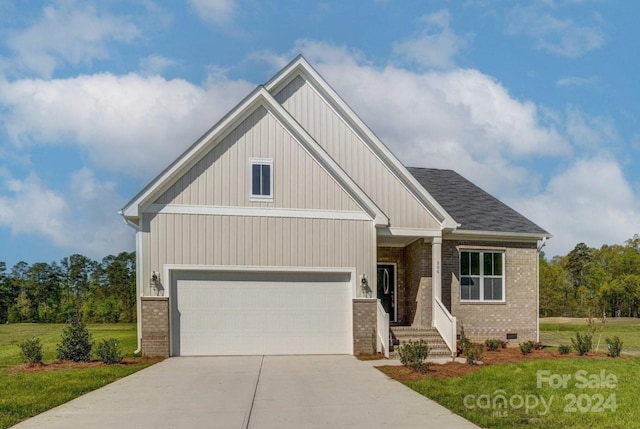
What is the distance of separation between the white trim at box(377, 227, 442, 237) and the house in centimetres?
3

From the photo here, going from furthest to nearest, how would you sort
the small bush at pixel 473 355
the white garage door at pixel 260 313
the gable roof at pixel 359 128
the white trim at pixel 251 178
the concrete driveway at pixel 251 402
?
the gable roof at pixel 359 128, the white trim at pixel 251 178, the white garage door at pixel 260 313, the small bush at pixel 473 355, the concrete driveway at pixel 251 402

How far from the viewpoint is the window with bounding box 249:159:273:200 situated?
13453 millimetres

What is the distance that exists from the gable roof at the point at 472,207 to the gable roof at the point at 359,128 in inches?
50.8

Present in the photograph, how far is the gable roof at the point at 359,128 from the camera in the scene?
49.3 ft

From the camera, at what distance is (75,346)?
11.9m

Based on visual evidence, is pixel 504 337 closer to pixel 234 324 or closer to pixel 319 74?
pixel 234 324

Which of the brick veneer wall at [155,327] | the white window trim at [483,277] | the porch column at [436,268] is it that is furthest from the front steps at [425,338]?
the brick veneer wall at [155,327]

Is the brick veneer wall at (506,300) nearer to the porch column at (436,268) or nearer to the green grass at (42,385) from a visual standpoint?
the porch column at (436,268)

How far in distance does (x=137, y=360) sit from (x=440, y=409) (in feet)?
26.3

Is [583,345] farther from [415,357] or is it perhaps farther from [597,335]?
[597,335]

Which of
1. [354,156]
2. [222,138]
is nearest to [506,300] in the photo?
[354,156]

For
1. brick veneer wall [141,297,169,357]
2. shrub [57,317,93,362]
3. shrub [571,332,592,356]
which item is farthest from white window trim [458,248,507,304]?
shrub [57,317,93,362]

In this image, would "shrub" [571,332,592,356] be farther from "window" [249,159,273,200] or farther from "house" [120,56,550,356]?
"window" [249,159,273,200]

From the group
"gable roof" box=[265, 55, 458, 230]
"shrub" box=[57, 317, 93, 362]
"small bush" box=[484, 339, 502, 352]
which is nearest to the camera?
"shrub" box=[57, 317, 93, 362]
